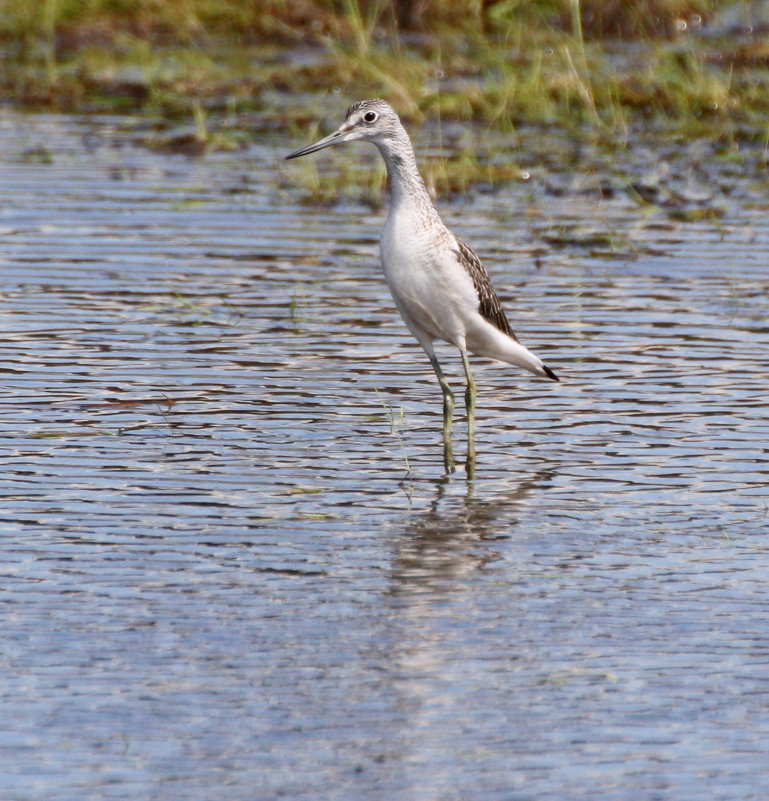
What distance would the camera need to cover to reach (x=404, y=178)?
309 inches

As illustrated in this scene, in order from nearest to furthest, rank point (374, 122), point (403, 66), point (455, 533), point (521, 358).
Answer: point (455, 533) → point (374, 122) → point (521, 358) → point (403, 66)

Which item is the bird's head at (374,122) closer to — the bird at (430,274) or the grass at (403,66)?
the bird at (430,274)

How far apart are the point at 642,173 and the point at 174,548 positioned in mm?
8112

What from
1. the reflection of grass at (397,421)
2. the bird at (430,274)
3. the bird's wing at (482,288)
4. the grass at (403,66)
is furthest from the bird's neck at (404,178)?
the grass at (403,66)

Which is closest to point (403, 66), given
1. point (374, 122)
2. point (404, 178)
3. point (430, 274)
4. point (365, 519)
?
point (374, 122)

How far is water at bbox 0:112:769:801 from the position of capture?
4.94 m

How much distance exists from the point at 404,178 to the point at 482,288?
0.58 meters

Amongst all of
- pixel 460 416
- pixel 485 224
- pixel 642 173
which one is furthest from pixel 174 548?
pixel 642 173

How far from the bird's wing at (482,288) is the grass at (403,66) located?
524 centimetres

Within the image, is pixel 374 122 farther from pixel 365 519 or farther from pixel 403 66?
pixel 403 66

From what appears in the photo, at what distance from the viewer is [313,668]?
5.42 metres

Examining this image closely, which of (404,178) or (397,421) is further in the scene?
(397,421)

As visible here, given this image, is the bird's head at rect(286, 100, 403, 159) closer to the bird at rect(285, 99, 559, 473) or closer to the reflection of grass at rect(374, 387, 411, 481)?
the bird at rect(285, 99, 559, 473)

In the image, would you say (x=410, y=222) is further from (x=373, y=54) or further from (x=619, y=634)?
(x=373, y=54)
